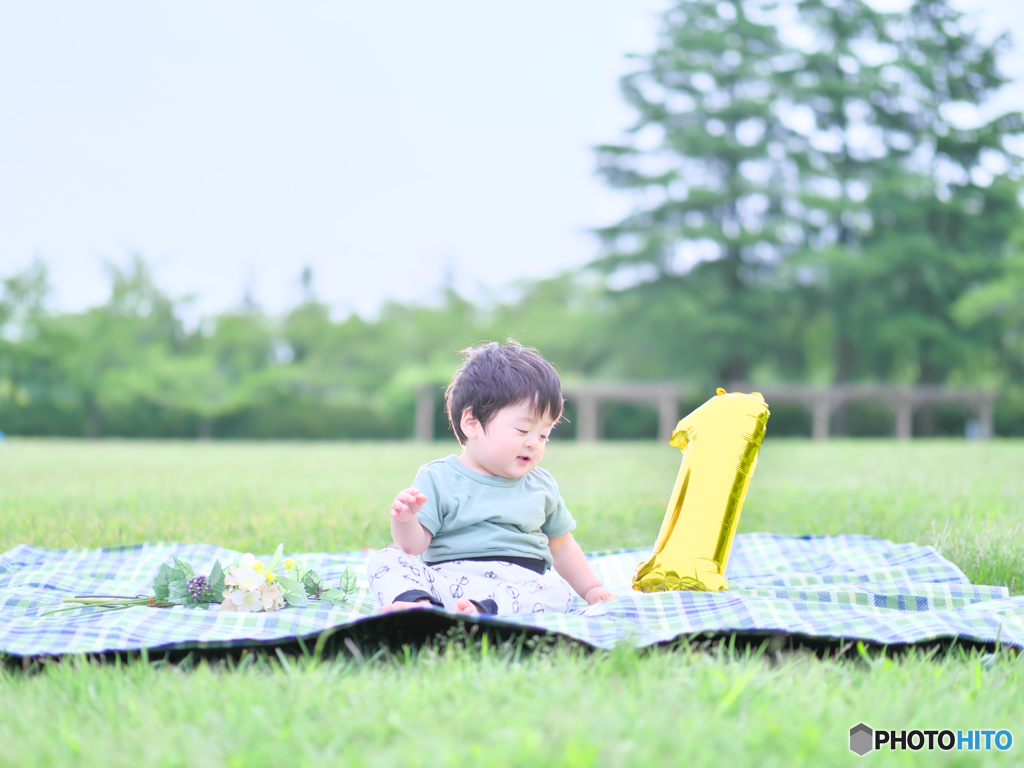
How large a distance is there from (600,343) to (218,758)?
19.3 metres

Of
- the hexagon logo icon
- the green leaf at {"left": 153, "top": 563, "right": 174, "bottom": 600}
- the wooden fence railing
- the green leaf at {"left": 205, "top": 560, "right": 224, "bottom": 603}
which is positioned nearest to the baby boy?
the green leaf at {"left": 205, "top": 560, "right": 224, "bottom": 603}

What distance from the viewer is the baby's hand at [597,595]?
7.60 feet

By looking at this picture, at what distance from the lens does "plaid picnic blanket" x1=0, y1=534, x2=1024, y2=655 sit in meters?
1.70

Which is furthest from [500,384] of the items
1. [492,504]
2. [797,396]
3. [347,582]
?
[797,396]

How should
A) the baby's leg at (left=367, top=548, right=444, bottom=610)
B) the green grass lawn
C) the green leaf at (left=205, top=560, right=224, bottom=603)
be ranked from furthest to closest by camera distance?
→ the green leaf at (left=205, top=560, right=224, bottom=603) → the baby's leg at (left=367, top=548, right=444, bottom=610) → the green grass lawn

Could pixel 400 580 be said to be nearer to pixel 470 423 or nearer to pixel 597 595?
pixel 470 423

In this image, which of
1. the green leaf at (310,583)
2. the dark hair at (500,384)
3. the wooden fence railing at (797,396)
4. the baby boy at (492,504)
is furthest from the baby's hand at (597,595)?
the wooden fence railing at (797,396)

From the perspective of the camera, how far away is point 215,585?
2.15 m

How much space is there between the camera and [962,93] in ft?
66.1

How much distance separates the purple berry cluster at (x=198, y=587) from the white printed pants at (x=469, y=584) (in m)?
0.42

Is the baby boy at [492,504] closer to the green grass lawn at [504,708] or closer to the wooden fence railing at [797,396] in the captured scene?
the green grass lawn at [504,708]

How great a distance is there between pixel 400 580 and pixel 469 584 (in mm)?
209

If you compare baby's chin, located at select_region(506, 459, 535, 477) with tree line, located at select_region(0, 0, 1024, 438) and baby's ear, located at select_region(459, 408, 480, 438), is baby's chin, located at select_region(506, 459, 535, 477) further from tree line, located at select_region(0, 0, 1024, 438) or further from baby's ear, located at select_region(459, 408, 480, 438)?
tree line, located at select_region(0, 0, 1024, 438)

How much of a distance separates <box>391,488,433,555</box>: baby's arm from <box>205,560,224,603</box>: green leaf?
452 millimetres
